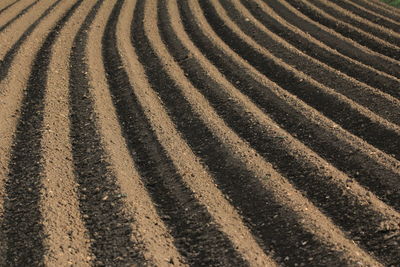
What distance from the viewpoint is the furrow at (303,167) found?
12.0 feet

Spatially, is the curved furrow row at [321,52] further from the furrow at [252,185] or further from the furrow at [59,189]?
the furrow at [59,189]

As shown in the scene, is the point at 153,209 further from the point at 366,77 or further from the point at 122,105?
the point at 366,77

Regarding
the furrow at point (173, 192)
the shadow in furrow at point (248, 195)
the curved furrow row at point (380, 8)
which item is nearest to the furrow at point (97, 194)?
the furrow at point (173, 192)

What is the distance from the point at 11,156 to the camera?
4.52 meters

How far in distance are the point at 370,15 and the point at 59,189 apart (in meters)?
5.94

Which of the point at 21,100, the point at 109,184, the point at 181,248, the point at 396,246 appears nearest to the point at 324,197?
the point at 396,246

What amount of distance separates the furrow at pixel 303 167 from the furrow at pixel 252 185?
112 mm

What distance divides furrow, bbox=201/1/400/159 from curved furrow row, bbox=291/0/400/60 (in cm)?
135

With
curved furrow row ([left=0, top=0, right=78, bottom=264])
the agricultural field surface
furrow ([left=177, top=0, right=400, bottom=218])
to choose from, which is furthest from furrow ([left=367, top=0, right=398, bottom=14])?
curved furrow row ([left=0, top=0, right=78, bottom=264])

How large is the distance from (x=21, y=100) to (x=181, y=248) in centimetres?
272

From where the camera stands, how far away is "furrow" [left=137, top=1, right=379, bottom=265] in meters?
3.49

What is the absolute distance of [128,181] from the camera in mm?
4148

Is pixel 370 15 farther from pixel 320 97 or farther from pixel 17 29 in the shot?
pixel 17 29

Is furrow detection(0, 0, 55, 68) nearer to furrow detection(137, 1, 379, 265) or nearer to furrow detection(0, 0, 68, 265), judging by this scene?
furrow detection(0, 0, 68, 265)
